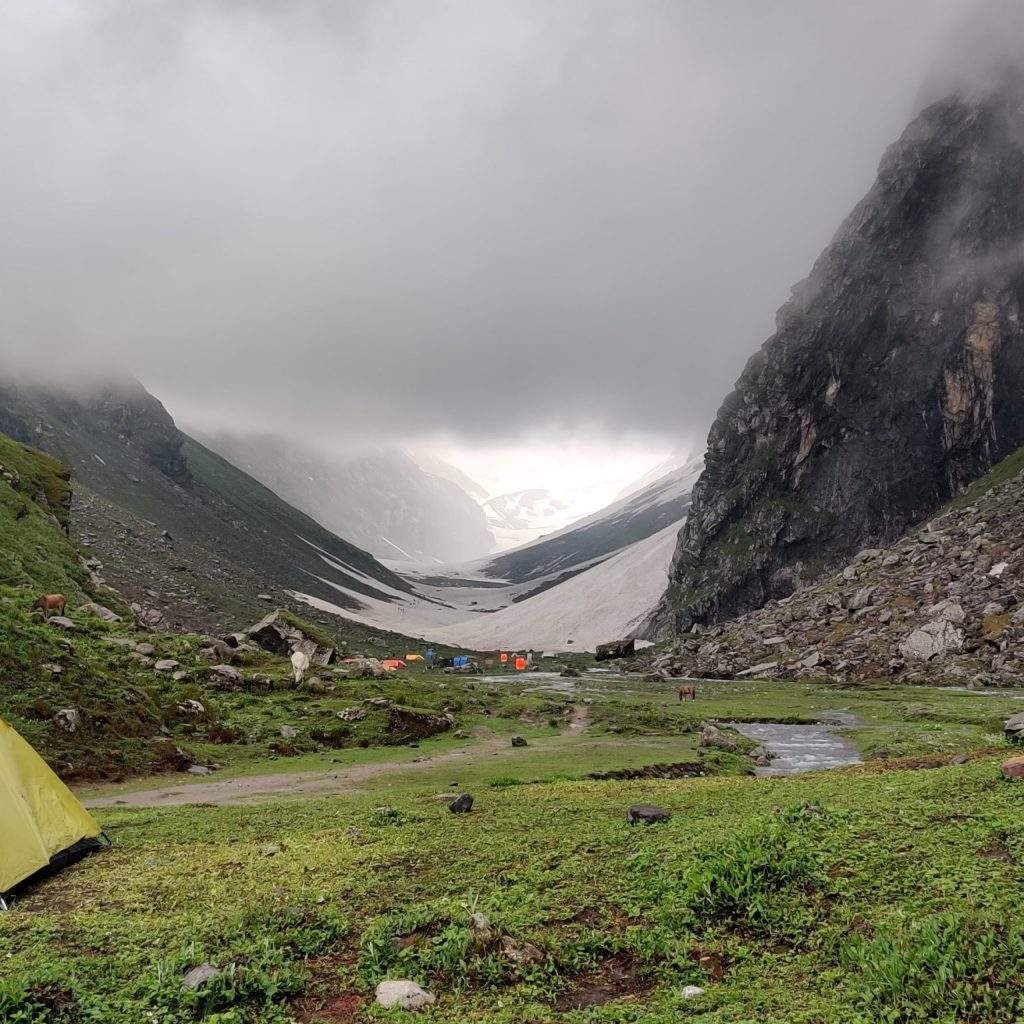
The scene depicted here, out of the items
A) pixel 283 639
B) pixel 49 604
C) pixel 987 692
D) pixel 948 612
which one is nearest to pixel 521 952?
pixel 49 604

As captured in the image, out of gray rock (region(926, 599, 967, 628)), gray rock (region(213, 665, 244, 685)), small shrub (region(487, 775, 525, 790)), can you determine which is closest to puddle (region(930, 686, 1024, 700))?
gray rock (region(926, 599, 967, 628))

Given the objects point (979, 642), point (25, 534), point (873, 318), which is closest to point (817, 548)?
point (873, 318)

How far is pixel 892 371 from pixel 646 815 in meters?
139

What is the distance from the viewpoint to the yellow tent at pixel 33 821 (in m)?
12.2

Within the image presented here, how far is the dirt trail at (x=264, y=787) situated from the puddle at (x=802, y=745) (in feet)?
47.2

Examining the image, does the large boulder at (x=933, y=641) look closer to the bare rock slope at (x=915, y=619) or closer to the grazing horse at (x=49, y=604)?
the bare rock slope at (x=915, y=619)

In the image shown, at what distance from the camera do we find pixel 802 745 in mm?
36625

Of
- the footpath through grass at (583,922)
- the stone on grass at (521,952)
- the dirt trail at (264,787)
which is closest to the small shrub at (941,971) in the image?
the footpath through grass at (583,922)

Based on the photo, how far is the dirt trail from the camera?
2125 centimetres

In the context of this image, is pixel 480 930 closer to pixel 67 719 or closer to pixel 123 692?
pixel 67 719

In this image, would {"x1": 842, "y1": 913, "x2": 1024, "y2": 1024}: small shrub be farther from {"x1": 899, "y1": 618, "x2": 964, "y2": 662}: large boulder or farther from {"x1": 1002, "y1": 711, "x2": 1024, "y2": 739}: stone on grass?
{"x1": 899, "y1": 618, "x2": 964, "y2": 662}: large boulder

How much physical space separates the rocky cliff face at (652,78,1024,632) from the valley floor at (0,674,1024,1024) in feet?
408

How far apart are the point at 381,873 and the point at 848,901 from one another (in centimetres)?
715

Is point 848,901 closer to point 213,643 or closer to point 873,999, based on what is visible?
point 873,999
